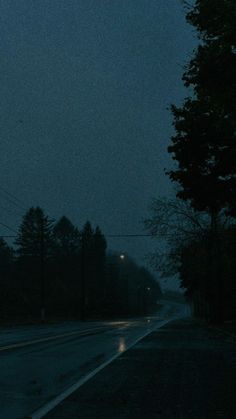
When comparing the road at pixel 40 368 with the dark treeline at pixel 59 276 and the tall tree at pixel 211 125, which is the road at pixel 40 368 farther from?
the dark treeline at pixel 59 276

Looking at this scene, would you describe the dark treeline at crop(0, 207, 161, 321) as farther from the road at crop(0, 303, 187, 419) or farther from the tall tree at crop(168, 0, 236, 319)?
the road at crop(0, 303, 187, 419)

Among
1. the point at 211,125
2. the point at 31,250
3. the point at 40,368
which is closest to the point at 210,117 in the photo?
the point at 211,125

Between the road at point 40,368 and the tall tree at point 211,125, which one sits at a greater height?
the tall tree at point 211,125

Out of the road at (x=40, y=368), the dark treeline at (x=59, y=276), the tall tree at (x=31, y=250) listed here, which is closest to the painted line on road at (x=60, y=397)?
the road at (x=40, y=368)

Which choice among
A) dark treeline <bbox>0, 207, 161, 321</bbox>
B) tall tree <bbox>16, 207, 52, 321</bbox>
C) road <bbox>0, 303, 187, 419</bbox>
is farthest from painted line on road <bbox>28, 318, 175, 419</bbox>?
tall tree <bbox>16, 207, 52, 321</bbox>

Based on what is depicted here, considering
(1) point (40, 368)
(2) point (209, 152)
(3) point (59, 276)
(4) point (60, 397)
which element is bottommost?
(4) point (60, 397)

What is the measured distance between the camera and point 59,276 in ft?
534

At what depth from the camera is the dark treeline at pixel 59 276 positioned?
102m

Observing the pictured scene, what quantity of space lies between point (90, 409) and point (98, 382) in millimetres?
3617

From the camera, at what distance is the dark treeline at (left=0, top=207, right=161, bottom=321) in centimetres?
10162

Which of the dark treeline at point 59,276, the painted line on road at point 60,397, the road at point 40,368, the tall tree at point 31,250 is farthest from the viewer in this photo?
the tall tree at point 31,250

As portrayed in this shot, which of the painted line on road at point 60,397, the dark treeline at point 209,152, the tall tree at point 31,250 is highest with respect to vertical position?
the tall tree at point 31,250

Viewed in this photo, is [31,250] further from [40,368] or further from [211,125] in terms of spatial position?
[40,368]

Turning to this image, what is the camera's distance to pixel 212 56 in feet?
69.3
